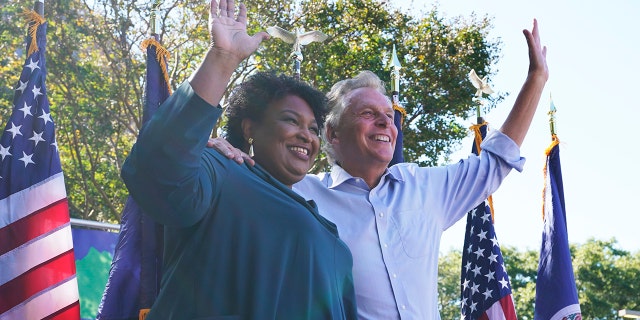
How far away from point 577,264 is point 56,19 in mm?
26809

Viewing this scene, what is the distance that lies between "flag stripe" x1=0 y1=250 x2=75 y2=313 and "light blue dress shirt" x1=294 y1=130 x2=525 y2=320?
2193 mm

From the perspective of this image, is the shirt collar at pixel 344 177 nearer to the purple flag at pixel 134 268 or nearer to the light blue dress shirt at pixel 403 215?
the light blue dress shirt at pixel 403 215

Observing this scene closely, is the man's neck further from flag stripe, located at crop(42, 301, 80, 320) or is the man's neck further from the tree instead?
the tree

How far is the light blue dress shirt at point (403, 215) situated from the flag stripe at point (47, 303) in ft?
7.29

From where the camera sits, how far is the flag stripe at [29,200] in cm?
532

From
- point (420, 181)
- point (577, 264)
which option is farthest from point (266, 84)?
point (577, 264)

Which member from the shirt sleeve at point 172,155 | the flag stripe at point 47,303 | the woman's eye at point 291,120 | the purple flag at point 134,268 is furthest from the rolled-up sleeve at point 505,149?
the flag stripe at point 47,303

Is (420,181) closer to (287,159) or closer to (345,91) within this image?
(345,91)

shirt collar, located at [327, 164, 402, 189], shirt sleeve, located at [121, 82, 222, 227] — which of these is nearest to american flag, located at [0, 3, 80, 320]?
shirt collar, located at [327, 164, 402, 189]

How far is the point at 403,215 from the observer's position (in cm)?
388

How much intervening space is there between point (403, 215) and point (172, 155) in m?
1.88

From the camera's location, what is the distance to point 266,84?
302 centimetres

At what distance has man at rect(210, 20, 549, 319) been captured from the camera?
12.1 feet

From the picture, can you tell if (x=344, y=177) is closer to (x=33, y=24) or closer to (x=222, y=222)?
(x=222, y=222)
